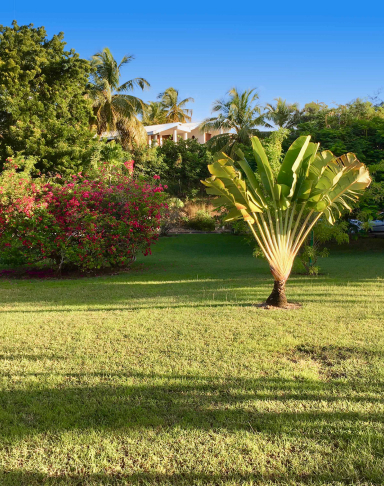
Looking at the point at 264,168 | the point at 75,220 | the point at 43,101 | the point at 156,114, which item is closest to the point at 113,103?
the point at 43,101

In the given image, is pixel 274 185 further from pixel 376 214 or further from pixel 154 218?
pixel 376 214

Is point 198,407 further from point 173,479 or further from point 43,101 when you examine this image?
point 43,101

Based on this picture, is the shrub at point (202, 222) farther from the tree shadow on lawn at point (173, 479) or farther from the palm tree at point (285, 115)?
the tree shadow on lawn at point (173, 479)

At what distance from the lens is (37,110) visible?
26.1m

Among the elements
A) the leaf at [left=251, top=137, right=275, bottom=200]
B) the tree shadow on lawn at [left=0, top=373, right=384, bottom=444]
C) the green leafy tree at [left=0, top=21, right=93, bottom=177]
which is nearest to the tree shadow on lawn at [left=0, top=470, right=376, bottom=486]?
the tree shadow on lawn at [left=0, top=373, right=384, bottom=444]

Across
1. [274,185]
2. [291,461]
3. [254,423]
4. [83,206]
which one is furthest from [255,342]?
[83,206]

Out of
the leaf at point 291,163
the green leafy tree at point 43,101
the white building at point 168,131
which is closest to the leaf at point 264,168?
the leaf at point 291,163

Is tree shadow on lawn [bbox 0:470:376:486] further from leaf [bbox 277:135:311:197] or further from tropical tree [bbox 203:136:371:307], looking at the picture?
leaf [bbox 277:135:311:197]

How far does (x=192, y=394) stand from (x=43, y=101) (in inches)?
1063

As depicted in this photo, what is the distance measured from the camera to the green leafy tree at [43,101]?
83.1ft

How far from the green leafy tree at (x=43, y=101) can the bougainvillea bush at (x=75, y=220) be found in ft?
42.8

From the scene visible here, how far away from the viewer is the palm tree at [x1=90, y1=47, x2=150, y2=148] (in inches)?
1184

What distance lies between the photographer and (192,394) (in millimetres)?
3939

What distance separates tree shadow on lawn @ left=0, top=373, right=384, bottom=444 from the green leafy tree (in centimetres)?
2273
